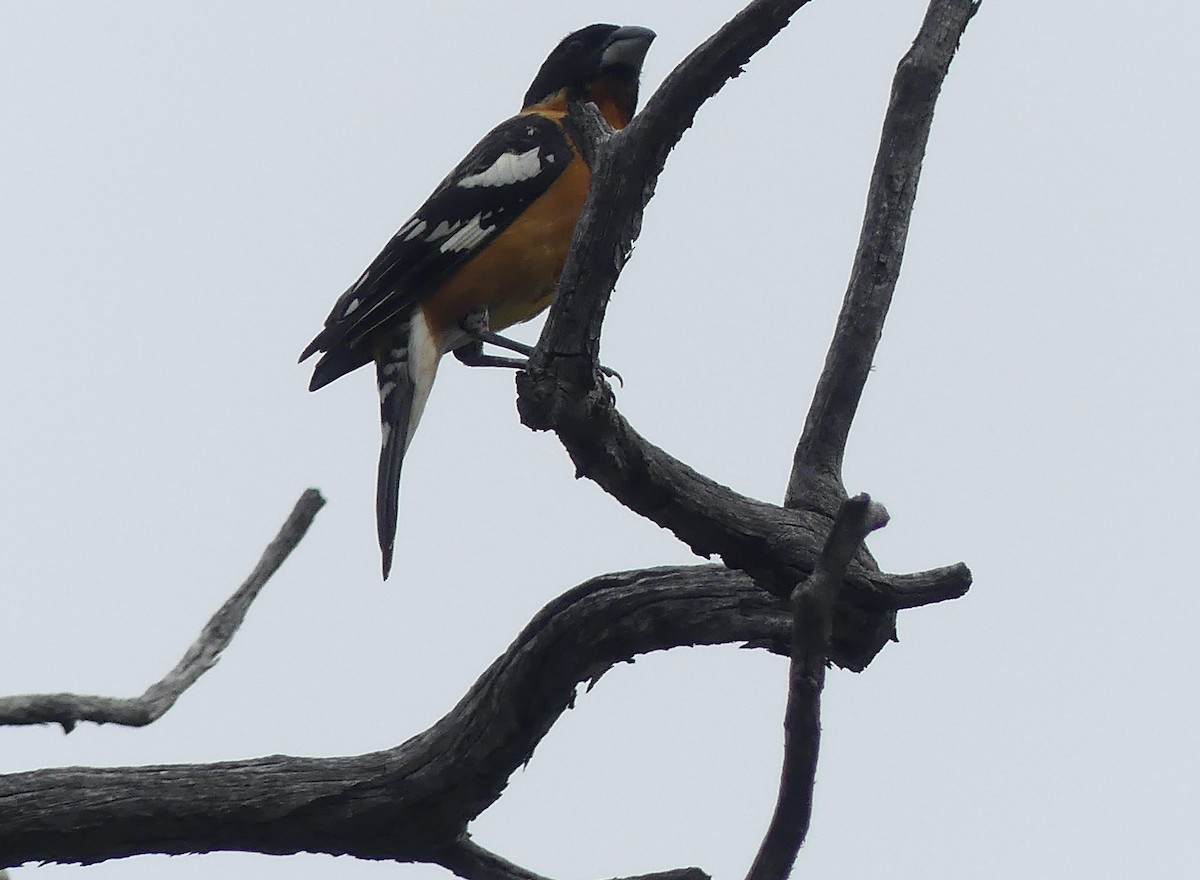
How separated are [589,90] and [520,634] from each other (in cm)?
316

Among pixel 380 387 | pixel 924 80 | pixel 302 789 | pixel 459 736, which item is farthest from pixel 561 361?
pixel 380 387

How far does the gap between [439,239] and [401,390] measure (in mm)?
557

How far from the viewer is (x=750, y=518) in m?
3.46

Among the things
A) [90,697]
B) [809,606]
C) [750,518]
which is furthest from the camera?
[90,697]

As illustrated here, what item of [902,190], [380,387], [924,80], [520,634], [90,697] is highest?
[924,80]

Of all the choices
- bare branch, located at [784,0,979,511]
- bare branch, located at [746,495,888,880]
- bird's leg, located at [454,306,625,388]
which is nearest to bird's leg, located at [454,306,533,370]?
bird's leg, located at [454,306,625,388]

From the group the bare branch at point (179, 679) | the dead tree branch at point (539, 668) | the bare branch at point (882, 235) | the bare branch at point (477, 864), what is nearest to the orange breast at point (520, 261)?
the bare branch at point (179, 679)

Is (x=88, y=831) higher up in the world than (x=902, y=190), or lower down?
lower down

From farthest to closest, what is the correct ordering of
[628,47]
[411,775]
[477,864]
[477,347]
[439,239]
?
1. [628,47]
2. [477,347]
3. [439,239]
4. [477,864]
5. [411,775]

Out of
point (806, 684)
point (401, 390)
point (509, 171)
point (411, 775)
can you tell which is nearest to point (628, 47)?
point (509, 171)

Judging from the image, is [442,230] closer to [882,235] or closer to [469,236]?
[469,236]

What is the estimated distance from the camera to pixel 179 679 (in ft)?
13.7

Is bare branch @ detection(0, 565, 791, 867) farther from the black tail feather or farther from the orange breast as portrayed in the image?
the orange breast

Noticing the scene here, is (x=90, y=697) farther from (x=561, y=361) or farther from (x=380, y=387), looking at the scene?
(x=561, y=361)
